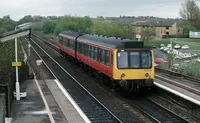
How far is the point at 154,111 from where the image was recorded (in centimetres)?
1716

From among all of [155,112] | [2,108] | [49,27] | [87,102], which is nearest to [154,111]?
[155,112]

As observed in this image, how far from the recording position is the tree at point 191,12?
4653 inches

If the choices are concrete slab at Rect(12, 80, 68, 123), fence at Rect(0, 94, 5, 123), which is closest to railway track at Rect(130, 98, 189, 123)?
concrete slab at Rect(12, 80, 68, 123)

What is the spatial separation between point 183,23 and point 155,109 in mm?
114520

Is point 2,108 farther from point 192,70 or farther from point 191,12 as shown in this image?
point 191,12

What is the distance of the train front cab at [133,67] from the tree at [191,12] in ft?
336

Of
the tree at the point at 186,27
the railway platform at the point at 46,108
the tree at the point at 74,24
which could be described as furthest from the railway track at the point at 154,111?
the tree at the point at 186,27

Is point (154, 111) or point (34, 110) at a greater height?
point (34, 110)

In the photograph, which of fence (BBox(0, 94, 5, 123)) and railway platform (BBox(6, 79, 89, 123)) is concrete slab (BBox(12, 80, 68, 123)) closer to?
railway platform (BBox(6, 79, 89, 123))

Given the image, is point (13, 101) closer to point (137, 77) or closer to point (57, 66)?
point (137, 77)

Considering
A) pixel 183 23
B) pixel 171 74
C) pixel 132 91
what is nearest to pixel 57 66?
pixel 171 74

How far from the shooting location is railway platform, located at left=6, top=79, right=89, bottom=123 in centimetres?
1496

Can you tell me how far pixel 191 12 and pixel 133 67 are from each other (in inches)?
4121

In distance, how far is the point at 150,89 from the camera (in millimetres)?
20531
